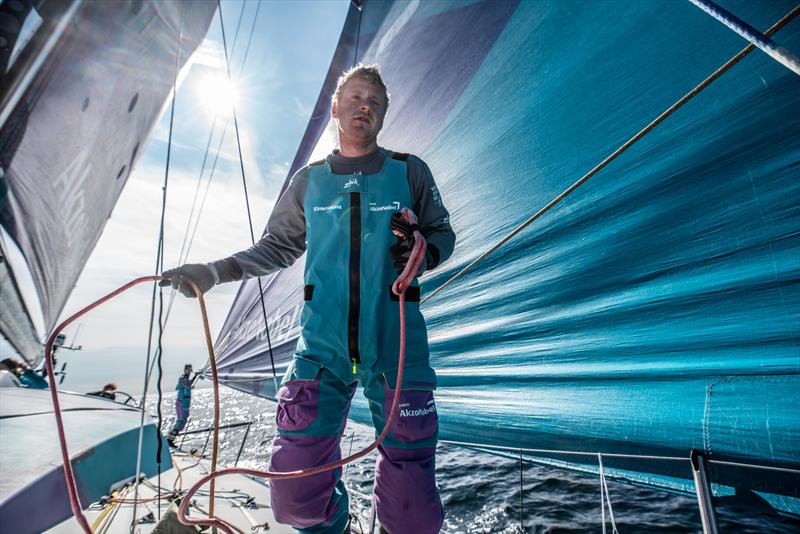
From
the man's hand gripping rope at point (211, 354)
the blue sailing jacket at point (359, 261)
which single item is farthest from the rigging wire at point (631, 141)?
the man's hand gripping rope at point (211, 354)

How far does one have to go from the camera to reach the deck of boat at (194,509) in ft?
6.88

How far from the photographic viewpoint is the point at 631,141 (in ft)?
4.86

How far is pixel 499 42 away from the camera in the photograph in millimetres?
2131

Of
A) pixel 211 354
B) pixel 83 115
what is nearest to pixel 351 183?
pixel 211 354

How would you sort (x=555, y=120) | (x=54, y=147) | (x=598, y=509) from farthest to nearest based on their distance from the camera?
(x=598, y=509) < (x=54, y=147) < (x=555, y=120)

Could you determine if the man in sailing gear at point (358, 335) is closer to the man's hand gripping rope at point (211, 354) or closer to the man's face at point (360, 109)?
the man's face at point (360, 109)

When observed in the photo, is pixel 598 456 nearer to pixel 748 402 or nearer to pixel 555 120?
pixel 748 402

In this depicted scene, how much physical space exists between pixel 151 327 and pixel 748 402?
2280 mm

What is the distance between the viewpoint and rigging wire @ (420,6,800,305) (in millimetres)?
1197

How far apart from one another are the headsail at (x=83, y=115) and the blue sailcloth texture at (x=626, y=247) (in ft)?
7.93

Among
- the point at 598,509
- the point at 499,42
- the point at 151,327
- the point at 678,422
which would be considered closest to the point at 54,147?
the point at 151,327

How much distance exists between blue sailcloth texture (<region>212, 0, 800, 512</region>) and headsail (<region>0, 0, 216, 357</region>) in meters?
2.42

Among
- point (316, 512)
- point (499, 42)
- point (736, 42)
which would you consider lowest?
point (316, 512)

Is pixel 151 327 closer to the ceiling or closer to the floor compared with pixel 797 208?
closer to the floor
